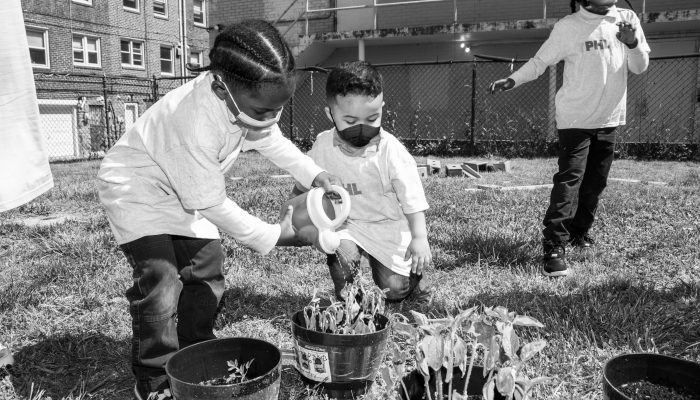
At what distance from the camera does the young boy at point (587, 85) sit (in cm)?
364

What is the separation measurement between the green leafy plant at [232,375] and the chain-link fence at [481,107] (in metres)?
11.4

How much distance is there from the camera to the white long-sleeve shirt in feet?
12.2

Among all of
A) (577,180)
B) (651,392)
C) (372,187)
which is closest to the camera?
(651,392)

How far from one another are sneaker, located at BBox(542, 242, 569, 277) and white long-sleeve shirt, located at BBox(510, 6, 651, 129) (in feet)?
2.72

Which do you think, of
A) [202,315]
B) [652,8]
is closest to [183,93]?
[202,315]

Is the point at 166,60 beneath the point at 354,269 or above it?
above

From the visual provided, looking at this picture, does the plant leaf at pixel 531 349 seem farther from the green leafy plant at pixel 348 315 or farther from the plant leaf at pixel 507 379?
the green leafy plant at pixel 348 315

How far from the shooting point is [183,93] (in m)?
2.21

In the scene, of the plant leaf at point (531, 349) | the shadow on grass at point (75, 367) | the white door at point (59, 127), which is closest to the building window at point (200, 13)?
the white door at point (59, 127)

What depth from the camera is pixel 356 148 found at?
291 centimetres

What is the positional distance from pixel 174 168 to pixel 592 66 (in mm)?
2844

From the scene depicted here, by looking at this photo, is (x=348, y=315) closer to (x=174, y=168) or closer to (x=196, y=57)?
(x=174, y=168)

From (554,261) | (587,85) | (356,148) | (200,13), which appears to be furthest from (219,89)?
(200,13)

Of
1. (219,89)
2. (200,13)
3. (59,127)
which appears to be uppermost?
(200,13)
